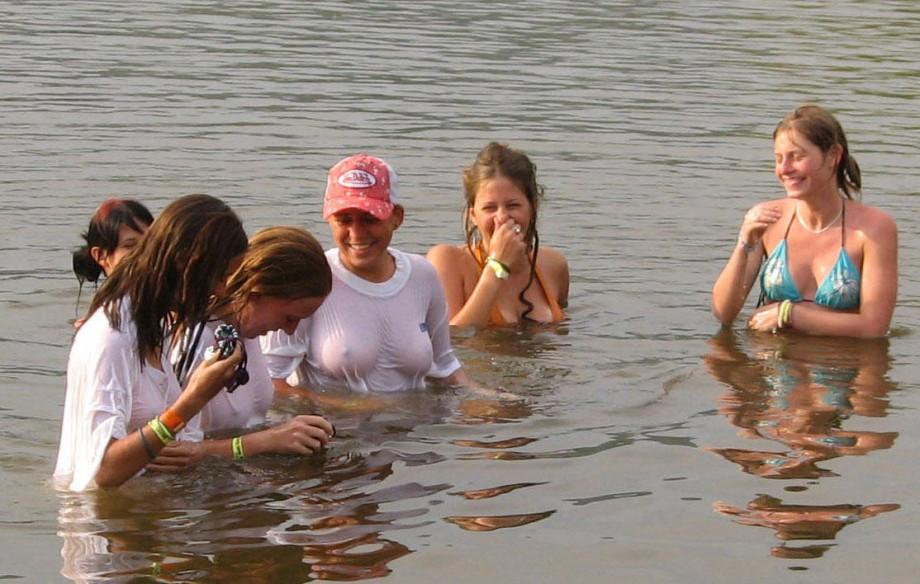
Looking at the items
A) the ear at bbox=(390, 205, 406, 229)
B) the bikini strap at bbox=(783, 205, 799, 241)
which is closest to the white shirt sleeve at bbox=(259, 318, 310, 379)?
the ear at bbox=(390, 205, 406, 229)


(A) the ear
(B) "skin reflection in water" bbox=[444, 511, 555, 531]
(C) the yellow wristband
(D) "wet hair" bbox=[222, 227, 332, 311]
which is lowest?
(B) "skin reflection in water" bbox=[444, 511, 555, 531]

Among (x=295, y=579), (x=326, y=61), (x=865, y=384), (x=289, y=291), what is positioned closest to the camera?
(x=295, y=579)

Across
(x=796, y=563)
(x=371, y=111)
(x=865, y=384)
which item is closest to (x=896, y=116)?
(x=371, y=111)

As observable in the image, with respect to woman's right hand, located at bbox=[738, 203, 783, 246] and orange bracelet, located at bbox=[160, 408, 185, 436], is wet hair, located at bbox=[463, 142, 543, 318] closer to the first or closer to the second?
woman's right hand, located at bbox=[738, 203, 783, 246]

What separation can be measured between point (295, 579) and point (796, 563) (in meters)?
1.95

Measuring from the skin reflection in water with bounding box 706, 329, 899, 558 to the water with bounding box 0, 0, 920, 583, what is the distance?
0.09 feet

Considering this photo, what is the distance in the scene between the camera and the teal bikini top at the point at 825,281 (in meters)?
10.8

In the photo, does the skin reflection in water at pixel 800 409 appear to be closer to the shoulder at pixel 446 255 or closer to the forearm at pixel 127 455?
the shoulder at pixel 446 255

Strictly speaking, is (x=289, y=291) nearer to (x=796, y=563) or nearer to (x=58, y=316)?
(x=796, y=563)

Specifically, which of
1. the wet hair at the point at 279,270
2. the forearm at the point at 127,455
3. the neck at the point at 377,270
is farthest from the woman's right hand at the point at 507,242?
the forearm at the point at 127,455

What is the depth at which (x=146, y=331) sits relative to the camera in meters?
6.61

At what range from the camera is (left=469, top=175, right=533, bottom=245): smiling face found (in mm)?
10414

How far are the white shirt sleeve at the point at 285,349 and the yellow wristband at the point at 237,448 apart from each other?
46.4 inches

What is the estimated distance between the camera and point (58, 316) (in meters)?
11.3
